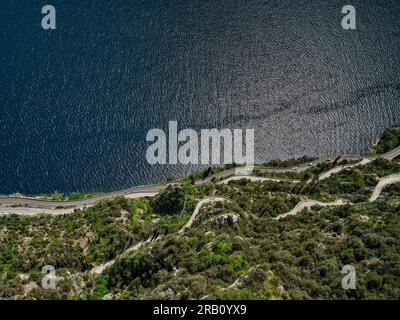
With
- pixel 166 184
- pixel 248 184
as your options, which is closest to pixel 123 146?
pixel 166 184

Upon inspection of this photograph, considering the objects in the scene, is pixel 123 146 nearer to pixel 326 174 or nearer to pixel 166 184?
pixel 166 184

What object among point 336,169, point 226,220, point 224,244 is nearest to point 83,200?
point 226,220

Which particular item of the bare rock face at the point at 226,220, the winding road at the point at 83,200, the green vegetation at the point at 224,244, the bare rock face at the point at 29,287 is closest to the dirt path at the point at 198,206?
the green vegetation at the point at 224,244

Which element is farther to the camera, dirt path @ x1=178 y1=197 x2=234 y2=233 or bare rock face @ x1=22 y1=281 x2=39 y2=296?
dirt path @ x1=178 y1=197 x2=234 y2=233

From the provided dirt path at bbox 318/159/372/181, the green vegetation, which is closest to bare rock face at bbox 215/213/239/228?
the green vegetation

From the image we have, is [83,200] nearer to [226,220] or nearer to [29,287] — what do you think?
[29,287]

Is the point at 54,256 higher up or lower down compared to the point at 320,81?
lower down

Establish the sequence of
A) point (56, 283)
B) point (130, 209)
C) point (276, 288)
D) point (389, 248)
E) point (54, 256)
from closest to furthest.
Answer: point (276, 288), point (389, 248), point (56, 283), point (54, 256), point (130, 209)

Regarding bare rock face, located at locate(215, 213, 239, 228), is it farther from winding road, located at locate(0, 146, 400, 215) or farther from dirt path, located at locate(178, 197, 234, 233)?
winding road, located at locate(0, 146, 400, 215)
